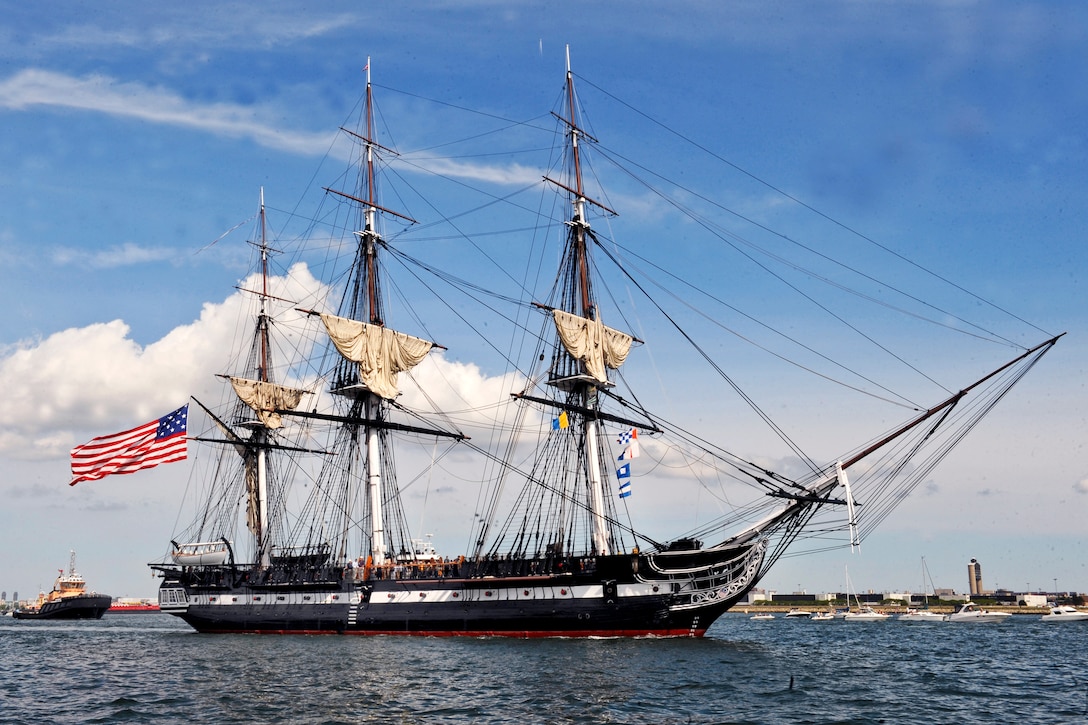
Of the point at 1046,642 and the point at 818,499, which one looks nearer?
the point at 818,499

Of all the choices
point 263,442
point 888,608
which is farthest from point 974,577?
point 263,442

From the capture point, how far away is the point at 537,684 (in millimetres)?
33406

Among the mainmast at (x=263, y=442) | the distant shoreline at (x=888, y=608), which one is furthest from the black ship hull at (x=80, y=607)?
the distant shoreline at (x=888, y=608)

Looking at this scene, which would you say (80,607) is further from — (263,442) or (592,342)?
(592,342)

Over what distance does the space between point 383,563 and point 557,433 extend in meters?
14.1

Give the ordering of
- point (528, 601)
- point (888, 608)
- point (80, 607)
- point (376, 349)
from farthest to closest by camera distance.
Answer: point (888, 608), point (80, 607), point (376, 349), point (528, 601)

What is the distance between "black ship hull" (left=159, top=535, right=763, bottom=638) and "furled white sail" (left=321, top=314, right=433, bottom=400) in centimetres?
1404

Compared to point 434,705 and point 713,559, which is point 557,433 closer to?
point 713,559

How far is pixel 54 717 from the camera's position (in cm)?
2853

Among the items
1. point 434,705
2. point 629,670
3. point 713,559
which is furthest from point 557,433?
point 434,705

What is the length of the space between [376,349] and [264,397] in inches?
736

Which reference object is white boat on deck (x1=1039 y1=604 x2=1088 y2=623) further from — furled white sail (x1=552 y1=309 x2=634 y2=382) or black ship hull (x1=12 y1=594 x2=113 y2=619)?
black ship hull (x1=12 y1=594 x2=113 y2=619)

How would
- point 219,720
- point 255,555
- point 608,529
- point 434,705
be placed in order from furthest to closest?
point 255,555
point 608,529
point 434,705
point 219,720

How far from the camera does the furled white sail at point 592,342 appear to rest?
191 ft
